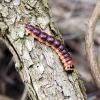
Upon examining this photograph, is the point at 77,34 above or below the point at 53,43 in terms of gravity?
below

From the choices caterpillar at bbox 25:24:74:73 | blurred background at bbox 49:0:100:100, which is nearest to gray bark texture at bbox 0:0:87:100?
caterpillar at bbox 25:24:74:73

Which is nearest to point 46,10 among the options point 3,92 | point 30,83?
point 30,83

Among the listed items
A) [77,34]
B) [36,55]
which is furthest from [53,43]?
[77,34]

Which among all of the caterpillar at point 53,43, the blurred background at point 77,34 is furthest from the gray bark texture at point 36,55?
the blurred background at point 77,34

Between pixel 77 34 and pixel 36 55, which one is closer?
pixel 36 55

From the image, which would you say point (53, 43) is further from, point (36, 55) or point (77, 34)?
point (77, 34)
